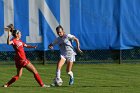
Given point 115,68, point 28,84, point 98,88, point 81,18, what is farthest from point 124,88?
point 81,18

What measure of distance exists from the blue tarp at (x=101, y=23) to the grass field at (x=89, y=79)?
1.13 meters

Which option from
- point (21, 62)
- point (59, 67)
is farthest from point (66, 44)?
point (21, 62)

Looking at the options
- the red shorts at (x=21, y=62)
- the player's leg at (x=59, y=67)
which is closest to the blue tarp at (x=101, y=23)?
the player's leg at (x=59, y=67)

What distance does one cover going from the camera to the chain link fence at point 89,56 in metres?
24.1

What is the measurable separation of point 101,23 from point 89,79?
706 centimetres

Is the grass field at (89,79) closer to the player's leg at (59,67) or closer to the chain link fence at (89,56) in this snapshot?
the player's leg at (59,67)

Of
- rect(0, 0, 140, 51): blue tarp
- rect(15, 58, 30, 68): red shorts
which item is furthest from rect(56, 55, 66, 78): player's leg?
rect(0, 0, 140, 51): blue tarp

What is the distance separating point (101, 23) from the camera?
24172 mm

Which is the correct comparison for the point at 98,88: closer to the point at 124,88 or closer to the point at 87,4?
the point at 124,88

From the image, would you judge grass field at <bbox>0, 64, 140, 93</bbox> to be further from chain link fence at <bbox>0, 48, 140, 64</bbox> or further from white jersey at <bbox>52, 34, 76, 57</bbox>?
white jersey at <bbox>52, 34, 76, 57</bbox>

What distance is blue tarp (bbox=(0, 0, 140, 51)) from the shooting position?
78.5 ft

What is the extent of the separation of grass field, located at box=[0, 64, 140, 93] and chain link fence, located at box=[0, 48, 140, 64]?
556 millimetres

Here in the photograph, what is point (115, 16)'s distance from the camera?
24.3 meters

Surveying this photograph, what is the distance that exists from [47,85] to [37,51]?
8.85m
